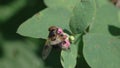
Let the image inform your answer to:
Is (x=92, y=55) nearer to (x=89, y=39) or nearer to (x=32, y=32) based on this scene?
(x=89, y=39)

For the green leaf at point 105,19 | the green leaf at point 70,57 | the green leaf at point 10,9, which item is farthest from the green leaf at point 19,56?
the green leaf at point 70,57

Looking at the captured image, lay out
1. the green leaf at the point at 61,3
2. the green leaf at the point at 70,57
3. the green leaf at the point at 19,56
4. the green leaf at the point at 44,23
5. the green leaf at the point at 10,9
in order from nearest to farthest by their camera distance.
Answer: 1. the green leaf at the point at 70,57
2. the green leaf at the point at 44,23
3. the green leaf at the point at 61,3
4. the green leaf at the point at 19,56
5. the green leaf at the point at 10,9

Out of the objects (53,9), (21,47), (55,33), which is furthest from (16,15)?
(55,33)

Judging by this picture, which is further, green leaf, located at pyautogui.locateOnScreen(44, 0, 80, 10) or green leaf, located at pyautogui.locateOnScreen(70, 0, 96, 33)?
green leaf, located at pyautogui.locateOnScreen(44, 0, 80, 10)

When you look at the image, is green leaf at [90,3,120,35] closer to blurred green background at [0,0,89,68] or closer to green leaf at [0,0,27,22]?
blurred green background at [0,0,89,68]

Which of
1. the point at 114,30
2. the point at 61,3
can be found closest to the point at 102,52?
the point at 114,30

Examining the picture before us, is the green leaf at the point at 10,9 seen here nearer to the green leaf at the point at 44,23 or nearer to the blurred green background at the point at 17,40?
the blurred green background at the point at 17,40

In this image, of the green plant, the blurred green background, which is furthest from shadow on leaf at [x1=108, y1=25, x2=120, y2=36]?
the blurred green background
